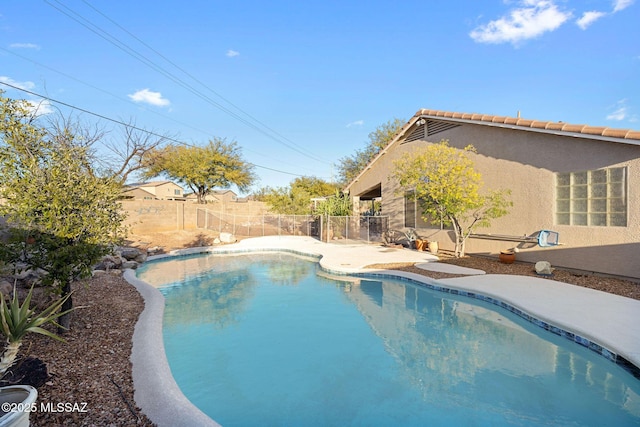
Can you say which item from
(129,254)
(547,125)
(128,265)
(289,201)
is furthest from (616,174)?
(289,201)

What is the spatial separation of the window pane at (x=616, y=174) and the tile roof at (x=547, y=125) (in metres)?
0.83

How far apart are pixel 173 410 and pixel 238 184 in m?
29.4

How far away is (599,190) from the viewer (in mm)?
7707

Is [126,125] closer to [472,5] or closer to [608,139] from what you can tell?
[472,5]

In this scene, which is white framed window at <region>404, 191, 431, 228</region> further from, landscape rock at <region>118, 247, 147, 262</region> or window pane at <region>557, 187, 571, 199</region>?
landscape rock at <region>118, 247, 147, 262</region>


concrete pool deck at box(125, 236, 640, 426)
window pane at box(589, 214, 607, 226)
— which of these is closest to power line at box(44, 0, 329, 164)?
concrete pool deck at box(125, 236, 640, 426)

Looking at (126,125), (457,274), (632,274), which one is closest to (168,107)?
(126,125)

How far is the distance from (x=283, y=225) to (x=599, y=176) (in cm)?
1699

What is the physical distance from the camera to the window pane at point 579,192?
804cm

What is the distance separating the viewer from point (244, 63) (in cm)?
1775

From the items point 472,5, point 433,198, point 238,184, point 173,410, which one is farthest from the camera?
point 238,184

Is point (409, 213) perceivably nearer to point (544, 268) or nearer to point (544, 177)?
point (544, 177)

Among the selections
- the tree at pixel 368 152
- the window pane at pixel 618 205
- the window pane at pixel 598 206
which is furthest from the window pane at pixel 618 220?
the tree at pixel 368 152

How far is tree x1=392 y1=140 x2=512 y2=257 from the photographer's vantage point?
9.91 meters
